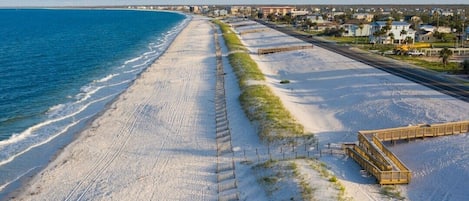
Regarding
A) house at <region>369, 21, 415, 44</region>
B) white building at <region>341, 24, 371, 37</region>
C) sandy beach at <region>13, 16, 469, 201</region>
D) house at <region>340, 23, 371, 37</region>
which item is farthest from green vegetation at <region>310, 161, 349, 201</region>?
white building at <region>341, 24, 371, 37</region>

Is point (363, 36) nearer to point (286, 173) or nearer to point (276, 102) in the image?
point (276, 102)

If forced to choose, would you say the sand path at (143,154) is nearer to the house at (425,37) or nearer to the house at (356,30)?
the house at (425,37)

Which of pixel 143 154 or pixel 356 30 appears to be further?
pixel 356 30

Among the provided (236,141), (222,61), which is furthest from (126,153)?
(222,61)

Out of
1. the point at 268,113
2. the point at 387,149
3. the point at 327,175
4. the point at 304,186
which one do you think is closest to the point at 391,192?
the point at 327,175

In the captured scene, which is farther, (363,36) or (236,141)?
(363,36)

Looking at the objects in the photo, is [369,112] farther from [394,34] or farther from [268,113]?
[394,34]
